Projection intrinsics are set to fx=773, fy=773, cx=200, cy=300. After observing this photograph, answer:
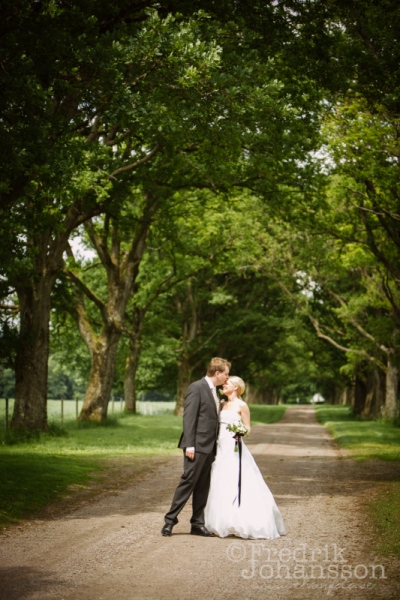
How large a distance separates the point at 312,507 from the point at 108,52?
767cm

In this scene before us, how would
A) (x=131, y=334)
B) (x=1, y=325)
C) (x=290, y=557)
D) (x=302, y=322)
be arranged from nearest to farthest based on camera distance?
(x=290, y=557)
(x=1, y=325)
(x=131, y=334)
(x=302, y=322)

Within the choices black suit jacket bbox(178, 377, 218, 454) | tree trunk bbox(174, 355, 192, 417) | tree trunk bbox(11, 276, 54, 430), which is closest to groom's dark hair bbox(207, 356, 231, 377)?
black suit jacket bbox(178, 377, 218, 454)

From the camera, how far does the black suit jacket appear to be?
9.44 metres

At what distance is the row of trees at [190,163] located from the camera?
12.4m

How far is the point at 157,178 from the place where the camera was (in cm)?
2344

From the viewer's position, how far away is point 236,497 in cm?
934

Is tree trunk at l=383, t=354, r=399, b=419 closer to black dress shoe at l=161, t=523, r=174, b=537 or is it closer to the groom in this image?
the groom

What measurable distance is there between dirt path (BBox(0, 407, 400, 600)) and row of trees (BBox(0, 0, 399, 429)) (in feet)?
17.8

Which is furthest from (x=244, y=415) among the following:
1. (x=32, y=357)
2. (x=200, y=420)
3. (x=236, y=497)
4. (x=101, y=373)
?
(x=101, y=373)

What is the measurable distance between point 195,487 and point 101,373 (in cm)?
2130

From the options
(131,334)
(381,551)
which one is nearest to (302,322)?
(131,334)

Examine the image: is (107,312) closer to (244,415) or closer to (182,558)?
(244,415)

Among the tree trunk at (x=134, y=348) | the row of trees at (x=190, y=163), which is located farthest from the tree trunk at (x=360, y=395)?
the tree trunk at (x=134, y=348)

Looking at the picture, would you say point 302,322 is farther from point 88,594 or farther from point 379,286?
point 88,594
